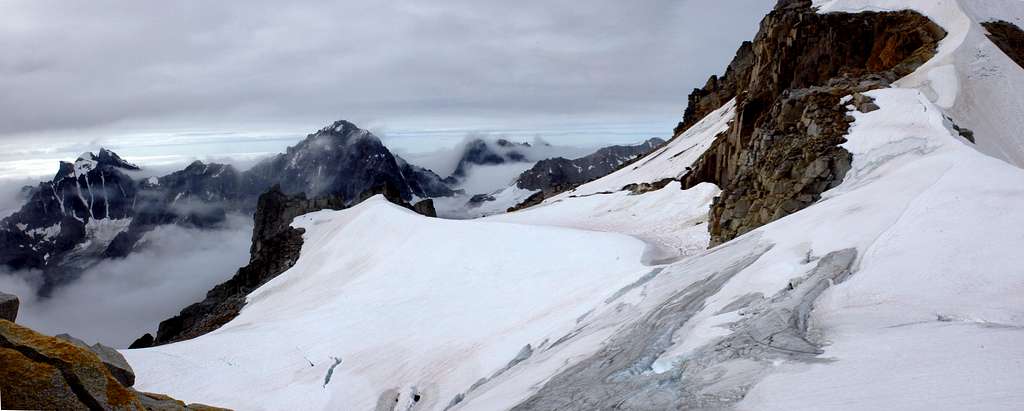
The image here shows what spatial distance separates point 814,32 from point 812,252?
126 ft

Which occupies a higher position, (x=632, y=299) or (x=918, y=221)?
(x=918, y=221)

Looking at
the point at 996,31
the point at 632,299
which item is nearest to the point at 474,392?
the point at 632,299

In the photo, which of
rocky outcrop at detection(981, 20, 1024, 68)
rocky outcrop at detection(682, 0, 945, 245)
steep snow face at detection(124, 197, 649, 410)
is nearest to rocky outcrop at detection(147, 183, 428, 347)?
steep snow face at detection(124, 197, 649, 410)

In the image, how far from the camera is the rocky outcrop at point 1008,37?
Answer: 40.1 metres

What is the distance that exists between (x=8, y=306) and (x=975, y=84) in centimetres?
4173

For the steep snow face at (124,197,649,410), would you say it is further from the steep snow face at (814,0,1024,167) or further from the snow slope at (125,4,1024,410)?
the steep snow face at (814,0,1024,167)

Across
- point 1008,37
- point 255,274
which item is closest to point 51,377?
point 255,274

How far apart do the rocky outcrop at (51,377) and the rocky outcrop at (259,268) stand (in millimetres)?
32226

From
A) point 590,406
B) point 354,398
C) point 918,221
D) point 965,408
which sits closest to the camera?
point 965,408

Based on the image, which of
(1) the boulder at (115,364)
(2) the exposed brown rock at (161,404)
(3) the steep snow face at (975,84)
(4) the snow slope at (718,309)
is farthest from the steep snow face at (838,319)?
(3) the steep snow face at (975,84)

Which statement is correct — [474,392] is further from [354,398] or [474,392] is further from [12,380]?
[12,380]

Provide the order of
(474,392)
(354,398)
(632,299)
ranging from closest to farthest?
1. (474,392)
2. (632,299)
3. (354,398)

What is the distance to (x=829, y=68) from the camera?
4350cm

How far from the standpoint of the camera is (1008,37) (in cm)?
4219
